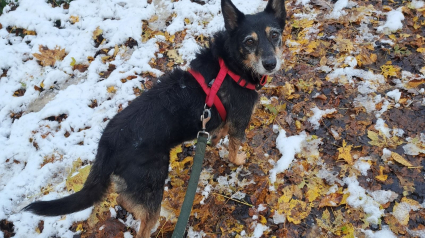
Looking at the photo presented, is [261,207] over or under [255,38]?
under

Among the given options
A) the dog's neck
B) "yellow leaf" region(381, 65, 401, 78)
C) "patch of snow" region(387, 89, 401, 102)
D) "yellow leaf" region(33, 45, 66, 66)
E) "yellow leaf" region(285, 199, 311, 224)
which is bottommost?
"yellow leaf" region(285, 199, 311, 224)

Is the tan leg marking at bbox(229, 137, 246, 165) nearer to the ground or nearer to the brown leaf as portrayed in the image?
the ground

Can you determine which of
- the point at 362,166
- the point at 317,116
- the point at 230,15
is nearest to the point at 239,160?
the point at 317,116

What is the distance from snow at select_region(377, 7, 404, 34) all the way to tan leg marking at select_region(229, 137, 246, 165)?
4141 mm

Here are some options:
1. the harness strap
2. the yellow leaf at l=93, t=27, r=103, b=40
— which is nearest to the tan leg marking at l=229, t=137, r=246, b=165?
the harness strap

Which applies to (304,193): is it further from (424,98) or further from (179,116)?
(424,98)

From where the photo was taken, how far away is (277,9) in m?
3.51

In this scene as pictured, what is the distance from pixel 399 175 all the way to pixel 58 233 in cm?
494

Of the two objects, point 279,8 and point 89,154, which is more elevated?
point 279,8

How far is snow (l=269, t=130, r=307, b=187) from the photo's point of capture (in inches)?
156

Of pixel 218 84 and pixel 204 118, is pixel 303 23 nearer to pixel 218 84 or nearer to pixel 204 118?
pixel 218 84

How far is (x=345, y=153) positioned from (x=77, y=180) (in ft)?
13.9

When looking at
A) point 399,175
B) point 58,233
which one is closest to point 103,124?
point 58,233

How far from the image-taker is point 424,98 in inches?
171
